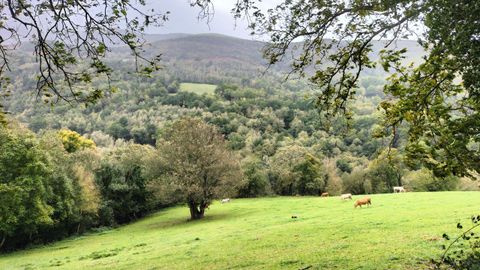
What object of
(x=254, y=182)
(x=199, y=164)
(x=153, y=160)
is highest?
(x=153, y=160)

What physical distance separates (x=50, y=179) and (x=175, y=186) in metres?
14.3

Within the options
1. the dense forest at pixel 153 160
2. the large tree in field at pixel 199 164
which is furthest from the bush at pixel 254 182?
the large tree in field at pixel 199 164

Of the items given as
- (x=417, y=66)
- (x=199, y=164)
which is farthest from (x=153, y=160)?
(x=417, y=66)

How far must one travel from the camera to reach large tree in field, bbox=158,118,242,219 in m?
46.8

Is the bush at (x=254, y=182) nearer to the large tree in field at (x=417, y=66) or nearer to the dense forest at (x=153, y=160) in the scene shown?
the dense forest at (x=153, y=160)

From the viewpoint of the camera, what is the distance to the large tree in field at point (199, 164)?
153 ft

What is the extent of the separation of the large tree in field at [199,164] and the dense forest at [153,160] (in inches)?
15.8

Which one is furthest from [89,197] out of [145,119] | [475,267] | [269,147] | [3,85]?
[145,119]

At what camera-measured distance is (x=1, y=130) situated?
4150cm

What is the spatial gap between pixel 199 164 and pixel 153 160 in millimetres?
19201

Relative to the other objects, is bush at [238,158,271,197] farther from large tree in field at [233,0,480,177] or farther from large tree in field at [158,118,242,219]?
large tree in field at [233,0,480,177]

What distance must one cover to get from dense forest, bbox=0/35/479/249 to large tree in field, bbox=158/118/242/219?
40 cm

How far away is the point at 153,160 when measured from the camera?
64.7 metres

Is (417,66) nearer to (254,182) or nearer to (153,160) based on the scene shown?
(153,160)
